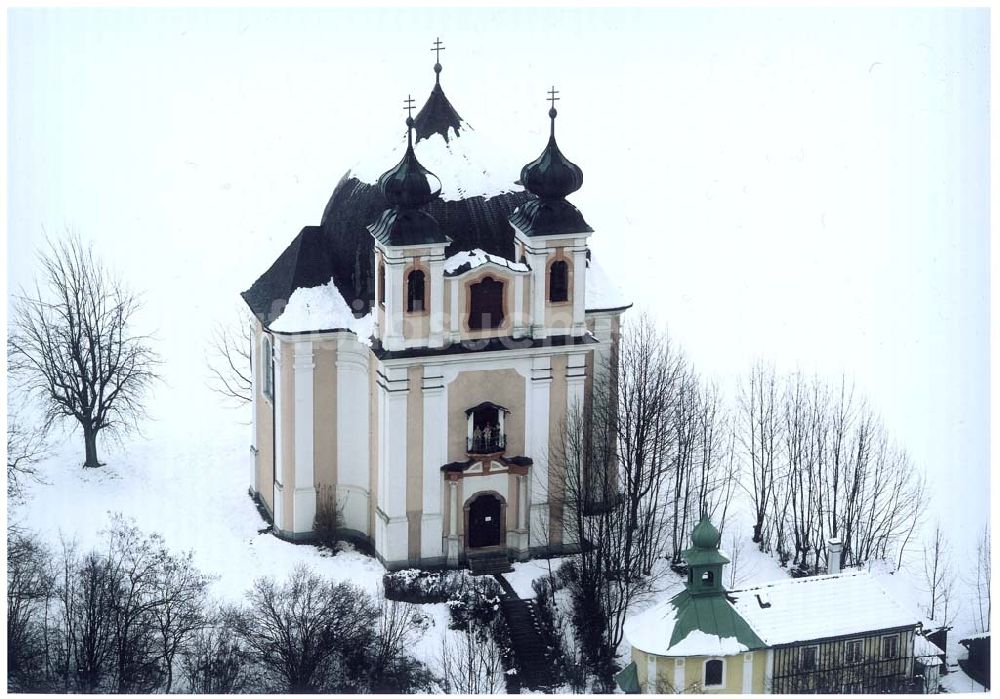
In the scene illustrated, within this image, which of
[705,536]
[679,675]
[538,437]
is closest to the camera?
[679,675]

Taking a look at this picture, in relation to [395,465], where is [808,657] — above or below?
below

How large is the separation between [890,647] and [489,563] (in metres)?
8.08

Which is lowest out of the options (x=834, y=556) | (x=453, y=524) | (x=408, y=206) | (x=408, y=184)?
(x=834, y=556)

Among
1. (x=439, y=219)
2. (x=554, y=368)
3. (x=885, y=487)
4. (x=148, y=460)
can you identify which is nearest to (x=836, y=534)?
(x=885, y=487)

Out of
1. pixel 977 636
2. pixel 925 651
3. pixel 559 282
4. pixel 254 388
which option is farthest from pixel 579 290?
pixel 977 636

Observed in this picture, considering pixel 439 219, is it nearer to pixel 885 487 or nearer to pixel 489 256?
pixel 489 256

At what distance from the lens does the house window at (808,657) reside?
1825 inches

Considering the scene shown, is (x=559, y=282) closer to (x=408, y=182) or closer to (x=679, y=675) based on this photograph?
(x=408, y=182)

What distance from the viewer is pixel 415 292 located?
49312 mm

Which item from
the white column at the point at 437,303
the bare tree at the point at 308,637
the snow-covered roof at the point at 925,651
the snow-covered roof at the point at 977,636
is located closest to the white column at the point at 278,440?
the white column at the point at 437,303

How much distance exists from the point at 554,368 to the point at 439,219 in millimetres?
3429

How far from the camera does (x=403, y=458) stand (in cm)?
5038

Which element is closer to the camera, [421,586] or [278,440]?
[421,586]

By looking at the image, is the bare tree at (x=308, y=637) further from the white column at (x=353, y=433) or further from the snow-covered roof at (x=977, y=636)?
the snow-covered roof at (x=977, y=636)
